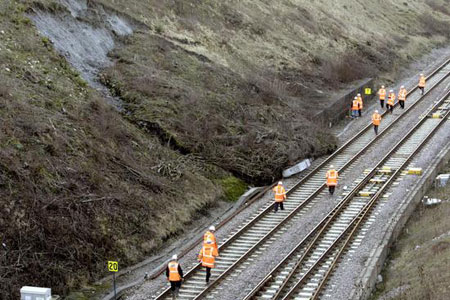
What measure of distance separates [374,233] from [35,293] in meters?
10.9

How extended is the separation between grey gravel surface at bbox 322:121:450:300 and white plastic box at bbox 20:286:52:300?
263 inches

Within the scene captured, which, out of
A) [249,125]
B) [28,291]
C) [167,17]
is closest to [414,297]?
[28,291]

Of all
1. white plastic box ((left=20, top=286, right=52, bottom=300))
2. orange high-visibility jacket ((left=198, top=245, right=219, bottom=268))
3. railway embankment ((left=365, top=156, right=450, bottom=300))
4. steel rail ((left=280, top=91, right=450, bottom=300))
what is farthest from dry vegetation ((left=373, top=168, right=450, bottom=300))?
white plastic box ((left=20, top=286, right=52, bottom=300))

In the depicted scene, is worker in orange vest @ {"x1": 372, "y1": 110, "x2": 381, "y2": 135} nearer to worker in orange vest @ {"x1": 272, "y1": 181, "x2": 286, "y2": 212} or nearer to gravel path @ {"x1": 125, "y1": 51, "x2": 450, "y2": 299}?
gravel path @ {"x1": 125, "y1": 51, "x2": 450, "y2": 299}

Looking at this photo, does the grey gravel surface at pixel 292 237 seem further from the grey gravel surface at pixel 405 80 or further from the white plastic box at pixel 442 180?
the white plastic box at pixel 442 180

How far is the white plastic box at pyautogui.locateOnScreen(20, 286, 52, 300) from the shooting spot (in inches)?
570

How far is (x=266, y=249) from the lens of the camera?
20.2 m

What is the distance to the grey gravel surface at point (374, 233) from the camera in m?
17.6

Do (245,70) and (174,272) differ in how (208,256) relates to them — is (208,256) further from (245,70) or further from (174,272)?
(245,70)

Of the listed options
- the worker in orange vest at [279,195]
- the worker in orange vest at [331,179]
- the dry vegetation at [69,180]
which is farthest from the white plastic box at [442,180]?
the dry vegetation at [69,180]

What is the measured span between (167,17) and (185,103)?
9621 millimetres

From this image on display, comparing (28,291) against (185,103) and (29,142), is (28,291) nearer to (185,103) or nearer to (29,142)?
(29,142)

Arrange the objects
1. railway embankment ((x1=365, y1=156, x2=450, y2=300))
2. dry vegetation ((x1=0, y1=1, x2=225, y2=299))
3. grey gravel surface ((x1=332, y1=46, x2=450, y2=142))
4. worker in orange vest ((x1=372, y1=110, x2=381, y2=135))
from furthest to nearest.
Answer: grey gravel surface ((x1=332, y1=46, x2=450, y2=142)) < worker in orange vest ((x1=372, y1=110, x2=381, y2=135)) < dry vegetation ((x1=0, y1=1, x2=225, y2=299)) < railway embankment ((x1=365, y1=156, x2=450, y2=300))

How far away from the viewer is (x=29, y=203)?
17.4 m
